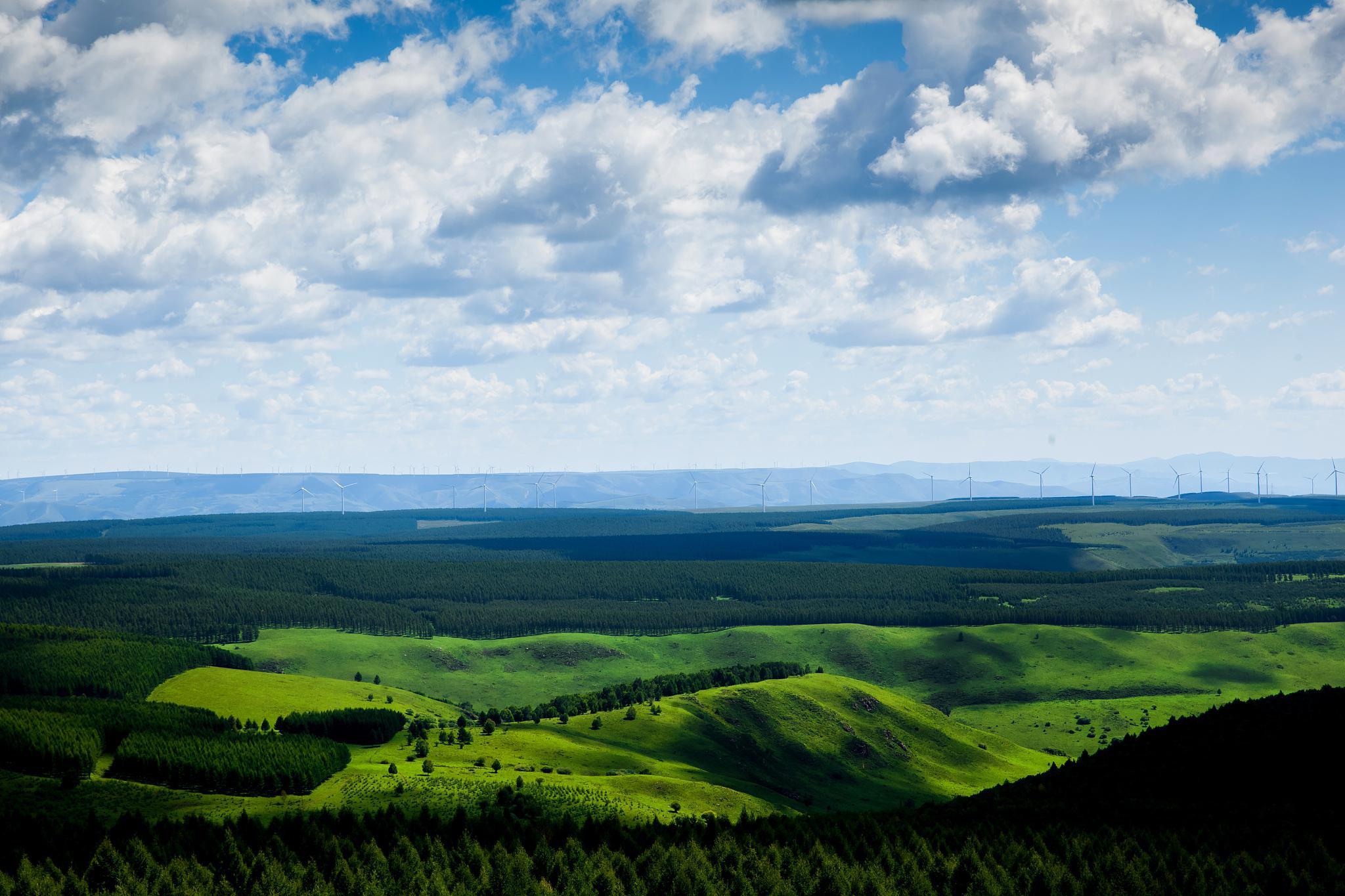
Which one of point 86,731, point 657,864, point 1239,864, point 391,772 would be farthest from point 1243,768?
point 86,731

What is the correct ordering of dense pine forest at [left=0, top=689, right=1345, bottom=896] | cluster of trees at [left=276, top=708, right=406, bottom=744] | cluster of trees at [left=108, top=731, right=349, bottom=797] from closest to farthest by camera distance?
dense pine forest at [left=0, top=689, right=1345, bottom=896]
cluster of trees at [left=108, top=731, right=349, bottom=797]
cluster of trees at [left=276, top=708, right=406, bottom=744]

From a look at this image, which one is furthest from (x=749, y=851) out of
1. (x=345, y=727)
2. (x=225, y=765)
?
(x=345, y=727)

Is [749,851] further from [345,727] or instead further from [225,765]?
[345,727]

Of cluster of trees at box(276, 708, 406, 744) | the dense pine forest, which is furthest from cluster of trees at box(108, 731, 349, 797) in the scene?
cluster of trees at box(276, 708, 406, 744)

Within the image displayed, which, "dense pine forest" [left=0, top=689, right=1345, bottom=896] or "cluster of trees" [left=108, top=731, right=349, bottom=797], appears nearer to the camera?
"dense pine forest" [left=0, top=689, right=1345, bottom=896]

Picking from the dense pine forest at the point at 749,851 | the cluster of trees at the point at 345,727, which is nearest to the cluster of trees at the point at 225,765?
the dense pine forest at the point at 749,851

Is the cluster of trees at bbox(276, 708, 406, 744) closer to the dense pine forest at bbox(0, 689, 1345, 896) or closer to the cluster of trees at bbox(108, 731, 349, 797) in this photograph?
the cluster of trees at bbox(108, 731, 349, 797)

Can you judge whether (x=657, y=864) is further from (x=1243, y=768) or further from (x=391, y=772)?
(x=1243, y=768)
